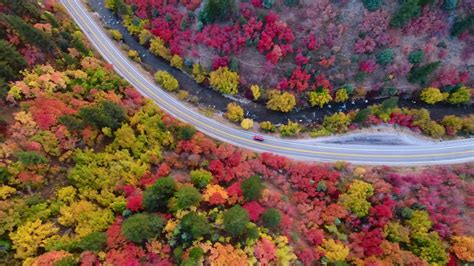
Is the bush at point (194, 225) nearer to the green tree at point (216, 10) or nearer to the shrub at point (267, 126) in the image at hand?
the shrub at point (267, 126)

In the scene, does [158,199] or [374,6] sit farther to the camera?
[374,6]

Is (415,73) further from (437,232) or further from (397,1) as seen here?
(437,232)

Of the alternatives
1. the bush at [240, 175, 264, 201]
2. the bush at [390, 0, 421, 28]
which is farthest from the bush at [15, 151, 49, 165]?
the bush at [390, 0, 421, 28]

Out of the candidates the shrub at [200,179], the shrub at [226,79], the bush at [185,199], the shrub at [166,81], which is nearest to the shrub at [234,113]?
the shrub at [226,79]

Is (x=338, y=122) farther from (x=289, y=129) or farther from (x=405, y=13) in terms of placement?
(x=405, y=13)

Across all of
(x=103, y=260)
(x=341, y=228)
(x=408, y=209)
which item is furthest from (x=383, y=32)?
(x=103, y=260)

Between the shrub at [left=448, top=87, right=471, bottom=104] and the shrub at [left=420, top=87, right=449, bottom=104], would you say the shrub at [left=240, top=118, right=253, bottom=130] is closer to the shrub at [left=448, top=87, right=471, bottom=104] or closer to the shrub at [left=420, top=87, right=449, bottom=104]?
the shrub at [left=420, top=87, right=449, bottom=104]
